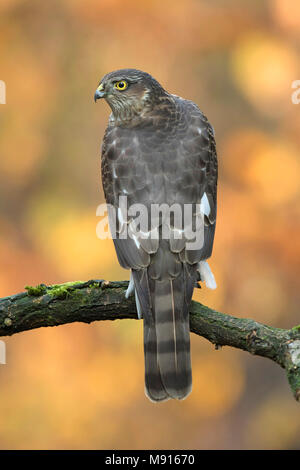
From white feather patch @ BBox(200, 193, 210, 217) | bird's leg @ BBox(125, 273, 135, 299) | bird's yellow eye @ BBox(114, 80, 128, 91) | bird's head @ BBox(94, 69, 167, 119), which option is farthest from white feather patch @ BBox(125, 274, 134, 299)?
bird's yellow eye @ BBox(114, 80, 128, 91)

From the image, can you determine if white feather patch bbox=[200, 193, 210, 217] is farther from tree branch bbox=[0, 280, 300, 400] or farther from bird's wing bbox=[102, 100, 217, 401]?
tree branch bbox=[0, 280, 300, 400]

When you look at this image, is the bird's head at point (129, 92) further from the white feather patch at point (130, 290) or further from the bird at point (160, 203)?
the white feather patch at point (130, 290)

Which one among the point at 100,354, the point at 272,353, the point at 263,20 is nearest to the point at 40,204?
the point at 100,354

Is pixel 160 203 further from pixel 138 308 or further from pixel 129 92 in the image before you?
pixel 129 92

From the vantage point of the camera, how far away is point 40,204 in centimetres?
870

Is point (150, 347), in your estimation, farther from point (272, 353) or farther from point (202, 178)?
point (202, 178)

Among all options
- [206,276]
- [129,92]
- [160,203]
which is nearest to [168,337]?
[206,276]

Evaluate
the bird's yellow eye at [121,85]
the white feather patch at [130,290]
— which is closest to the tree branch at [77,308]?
the white feather patch at [130,290]

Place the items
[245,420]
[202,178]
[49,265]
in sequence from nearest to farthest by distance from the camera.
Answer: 1. [202,178]
2. [49,265]
3. [245,420]

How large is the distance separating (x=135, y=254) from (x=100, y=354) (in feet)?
13.9

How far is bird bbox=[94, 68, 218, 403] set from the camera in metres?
4.63

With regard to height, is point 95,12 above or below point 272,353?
above

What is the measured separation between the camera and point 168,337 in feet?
15.2

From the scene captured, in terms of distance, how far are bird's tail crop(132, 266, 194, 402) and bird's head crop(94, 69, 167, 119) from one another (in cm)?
129
